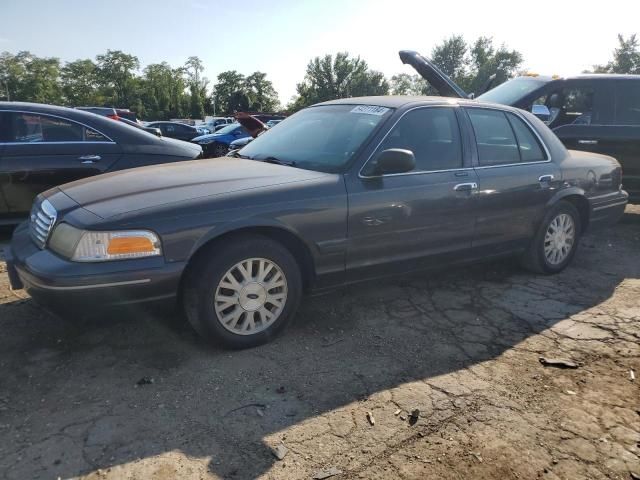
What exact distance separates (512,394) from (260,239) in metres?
1.66

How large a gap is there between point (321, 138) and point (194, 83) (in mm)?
82627

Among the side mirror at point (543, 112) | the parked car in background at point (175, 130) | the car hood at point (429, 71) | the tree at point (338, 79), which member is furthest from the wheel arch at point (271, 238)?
the tree at point (338, 79)

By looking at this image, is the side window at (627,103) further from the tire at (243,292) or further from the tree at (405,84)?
the tree at (405,84)

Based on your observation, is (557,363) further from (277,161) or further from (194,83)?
(194,83)

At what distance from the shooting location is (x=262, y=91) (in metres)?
89.2

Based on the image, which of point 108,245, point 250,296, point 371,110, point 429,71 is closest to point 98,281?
Answer: point 108,245

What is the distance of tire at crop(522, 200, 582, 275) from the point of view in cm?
450

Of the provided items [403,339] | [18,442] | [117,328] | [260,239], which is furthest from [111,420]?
[403,339]

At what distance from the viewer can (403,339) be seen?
11.0 feet

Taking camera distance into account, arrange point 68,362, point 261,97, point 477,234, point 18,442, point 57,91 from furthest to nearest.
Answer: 1. point 261,97
2. point 57,91
3. point 477,234
4. point 68,362
5. point 18,442

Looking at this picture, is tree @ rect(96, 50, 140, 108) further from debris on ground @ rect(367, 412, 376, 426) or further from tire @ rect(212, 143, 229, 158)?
debris on ground @ rect(367, 412, 376, 426)

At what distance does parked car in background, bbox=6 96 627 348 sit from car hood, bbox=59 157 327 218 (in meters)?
0.01

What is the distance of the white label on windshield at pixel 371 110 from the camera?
368 cm

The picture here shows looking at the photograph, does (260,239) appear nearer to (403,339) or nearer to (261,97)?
(403,339)
